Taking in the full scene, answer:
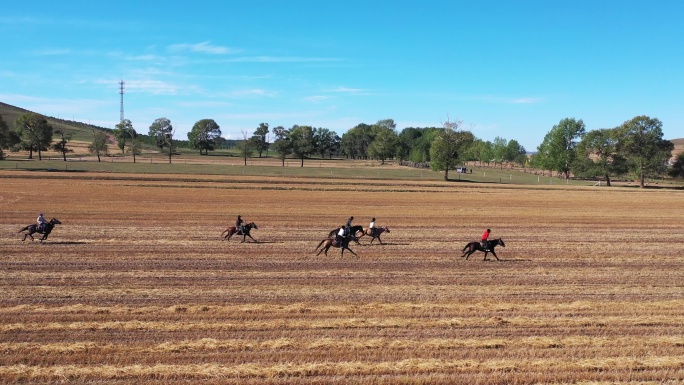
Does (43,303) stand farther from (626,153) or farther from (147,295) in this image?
(626,153)

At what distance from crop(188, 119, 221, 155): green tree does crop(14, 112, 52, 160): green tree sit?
221 ft

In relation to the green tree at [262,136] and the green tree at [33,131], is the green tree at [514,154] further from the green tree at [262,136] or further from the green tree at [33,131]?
the green tree at [33,131]

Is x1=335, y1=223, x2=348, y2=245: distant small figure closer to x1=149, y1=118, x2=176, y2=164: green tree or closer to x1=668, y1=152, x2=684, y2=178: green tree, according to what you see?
x1=668, y1=152, x2=684, y2=178: green tree

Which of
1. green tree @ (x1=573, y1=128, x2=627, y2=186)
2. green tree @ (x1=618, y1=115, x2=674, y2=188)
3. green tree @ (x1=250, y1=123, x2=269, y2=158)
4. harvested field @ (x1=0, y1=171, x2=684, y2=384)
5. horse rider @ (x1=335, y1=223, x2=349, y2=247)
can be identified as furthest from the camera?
green tree @ (x1=250, y1=123, x2=269, y2=158)

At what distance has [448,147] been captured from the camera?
9475 centimetres

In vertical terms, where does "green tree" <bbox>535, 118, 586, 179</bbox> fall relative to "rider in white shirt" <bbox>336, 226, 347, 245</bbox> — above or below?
above

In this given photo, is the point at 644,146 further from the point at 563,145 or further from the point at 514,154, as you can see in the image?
the point at 514,154

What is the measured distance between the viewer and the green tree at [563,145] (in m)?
107

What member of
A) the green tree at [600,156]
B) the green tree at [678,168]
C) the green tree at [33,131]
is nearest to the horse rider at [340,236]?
the green tree at [600,156]

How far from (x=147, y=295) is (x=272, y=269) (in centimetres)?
560

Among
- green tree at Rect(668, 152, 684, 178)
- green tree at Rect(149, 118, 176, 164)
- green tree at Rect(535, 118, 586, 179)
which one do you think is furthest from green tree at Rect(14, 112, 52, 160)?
green tree at Rect(668, 152, 684, 178)

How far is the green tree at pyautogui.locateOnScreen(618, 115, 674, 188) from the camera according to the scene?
8450cm

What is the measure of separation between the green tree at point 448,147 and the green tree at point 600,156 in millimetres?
20680

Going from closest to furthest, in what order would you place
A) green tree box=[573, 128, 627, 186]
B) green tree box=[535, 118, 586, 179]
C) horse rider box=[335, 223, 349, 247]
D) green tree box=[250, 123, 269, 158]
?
horse rider box=[335, 223, 349, 247] < green tree box=[573, 128, 627, 186] < green tree box=[535, 118, 586, 179] < green tree box=[250, 123, 269, 158]
